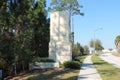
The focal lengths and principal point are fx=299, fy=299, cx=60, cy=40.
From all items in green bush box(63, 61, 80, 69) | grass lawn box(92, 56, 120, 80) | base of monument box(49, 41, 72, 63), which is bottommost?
grass lawn box(92, 56, 120, 80)

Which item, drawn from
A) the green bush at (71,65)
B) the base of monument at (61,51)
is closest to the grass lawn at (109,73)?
the green bush at (71,65)

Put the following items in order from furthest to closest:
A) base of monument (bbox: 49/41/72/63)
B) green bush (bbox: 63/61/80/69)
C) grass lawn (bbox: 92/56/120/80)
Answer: base of monument (bbox: 49/41/72/63) → green bush (bbox: 63/61/80/69) → grass lawn (bbox: 92/56/120/80)

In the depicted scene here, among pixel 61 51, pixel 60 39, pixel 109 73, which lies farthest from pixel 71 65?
pixel 109 73

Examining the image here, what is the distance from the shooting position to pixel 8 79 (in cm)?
2209

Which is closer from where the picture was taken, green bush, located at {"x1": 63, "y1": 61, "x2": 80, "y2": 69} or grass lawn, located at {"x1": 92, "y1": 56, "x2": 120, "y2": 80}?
grass lawn, located at {"x1": 92, "y1": 56, "x2": 120, "y2": 80}

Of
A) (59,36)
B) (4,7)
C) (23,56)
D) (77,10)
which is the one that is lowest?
(23,56)

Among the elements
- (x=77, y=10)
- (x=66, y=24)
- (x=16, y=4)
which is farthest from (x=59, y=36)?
(x=77, y=10)

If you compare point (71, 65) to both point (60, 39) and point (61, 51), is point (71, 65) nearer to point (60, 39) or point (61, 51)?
point (61, 51)

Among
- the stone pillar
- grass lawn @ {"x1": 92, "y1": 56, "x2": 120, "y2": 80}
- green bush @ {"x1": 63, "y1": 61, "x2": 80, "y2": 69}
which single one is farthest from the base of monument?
grass lawn @ {"x1": 92, "y1": 56, "x2": 120, "y2": 80}

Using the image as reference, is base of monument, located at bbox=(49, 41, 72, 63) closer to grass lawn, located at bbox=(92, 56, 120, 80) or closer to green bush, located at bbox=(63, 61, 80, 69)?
green bush, located at bbox=(63, 61, 80, 69)

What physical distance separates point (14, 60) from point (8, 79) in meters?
1.65

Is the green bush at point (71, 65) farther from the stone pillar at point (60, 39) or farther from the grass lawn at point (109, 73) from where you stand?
the stone pillar at point (60, 39)

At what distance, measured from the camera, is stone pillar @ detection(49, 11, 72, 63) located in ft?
93.9

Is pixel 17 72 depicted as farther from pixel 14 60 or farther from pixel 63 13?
pixel 63 13
